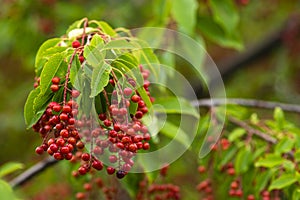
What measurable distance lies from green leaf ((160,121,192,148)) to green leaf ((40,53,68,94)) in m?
0.76

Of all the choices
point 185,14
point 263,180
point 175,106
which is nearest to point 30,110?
point 175,106

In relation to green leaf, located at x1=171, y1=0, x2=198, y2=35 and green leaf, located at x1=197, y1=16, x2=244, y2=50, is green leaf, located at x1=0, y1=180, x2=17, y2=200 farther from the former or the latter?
green leaf, located at x1=197, y1=16, x2=244, y2=50

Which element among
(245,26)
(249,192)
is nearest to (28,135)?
(245,26)

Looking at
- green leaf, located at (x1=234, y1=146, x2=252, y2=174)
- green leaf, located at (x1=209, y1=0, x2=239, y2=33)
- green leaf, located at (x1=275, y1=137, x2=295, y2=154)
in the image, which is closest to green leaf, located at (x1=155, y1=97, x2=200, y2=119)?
green leaf, located at (x1=234, y1=146, x2=252, y2=174)

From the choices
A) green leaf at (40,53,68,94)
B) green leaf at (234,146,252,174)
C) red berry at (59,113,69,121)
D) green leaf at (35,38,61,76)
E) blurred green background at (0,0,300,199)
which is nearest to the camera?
red berry at (59,113,69,121)

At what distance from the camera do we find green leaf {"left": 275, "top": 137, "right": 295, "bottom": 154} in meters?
2.27

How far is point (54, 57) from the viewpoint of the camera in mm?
1724

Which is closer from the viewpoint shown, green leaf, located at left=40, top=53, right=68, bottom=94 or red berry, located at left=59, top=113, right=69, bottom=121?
red berry, located at left=59, top=113, right=69, bottom=121

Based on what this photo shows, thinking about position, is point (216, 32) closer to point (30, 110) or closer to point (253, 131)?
point (253, 131)

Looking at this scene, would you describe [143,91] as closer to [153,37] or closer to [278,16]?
[153,37]

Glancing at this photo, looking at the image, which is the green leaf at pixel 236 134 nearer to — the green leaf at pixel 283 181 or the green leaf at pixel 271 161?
the green leaf at pixel 271 161

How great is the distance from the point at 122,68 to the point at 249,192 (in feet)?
3.17

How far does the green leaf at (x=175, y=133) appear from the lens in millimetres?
2430

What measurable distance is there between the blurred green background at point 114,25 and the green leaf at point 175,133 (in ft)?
4.56
